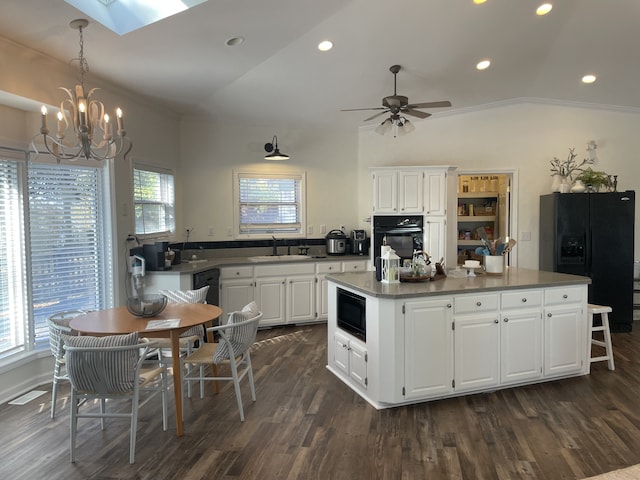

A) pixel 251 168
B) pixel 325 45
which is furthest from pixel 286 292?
pixel 325 45

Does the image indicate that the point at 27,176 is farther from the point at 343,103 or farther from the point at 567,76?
the point at 567,76

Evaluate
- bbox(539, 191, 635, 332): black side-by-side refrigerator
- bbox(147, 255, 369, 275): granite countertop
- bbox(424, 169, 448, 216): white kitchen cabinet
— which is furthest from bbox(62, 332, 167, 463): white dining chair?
bbox(539, 191, 635, 332): black side-by-side refrigerator

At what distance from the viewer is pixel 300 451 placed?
2.77m

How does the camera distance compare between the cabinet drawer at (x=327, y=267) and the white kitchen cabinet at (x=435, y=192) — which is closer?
the white kitchen cabinet at (x=435, y=192)

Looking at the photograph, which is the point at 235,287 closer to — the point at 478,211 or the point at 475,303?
the point at 475,303

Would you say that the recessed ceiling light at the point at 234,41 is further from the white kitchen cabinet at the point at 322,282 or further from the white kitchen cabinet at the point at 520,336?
the white kitchen cabinet at the point at 520,336

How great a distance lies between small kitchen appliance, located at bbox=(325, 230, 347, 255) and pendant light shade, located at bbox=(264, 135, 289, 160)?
4.13 ft

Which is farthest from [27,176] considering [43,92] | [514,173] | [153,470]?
[514,173]

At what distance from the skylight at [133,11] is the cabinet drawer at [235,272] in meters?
2.87

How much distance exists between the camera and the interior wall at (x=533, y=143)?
5980 millimetres

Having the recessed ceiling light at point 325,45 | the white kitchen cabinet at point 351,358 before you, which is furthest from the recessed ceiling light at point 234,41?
the white kitchen cabinet at point 351,358

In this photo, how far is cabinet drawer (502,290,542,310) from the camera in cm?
355

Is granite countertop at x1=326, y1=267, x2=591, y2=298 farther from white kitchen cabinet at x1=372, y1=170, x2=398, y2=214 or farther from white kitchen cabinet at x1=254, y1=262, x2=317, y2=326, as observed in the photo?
white kitchen cabinet at x1=372, y1=170, x2=398, y2=214

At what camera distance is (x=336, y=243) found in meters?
6.23
